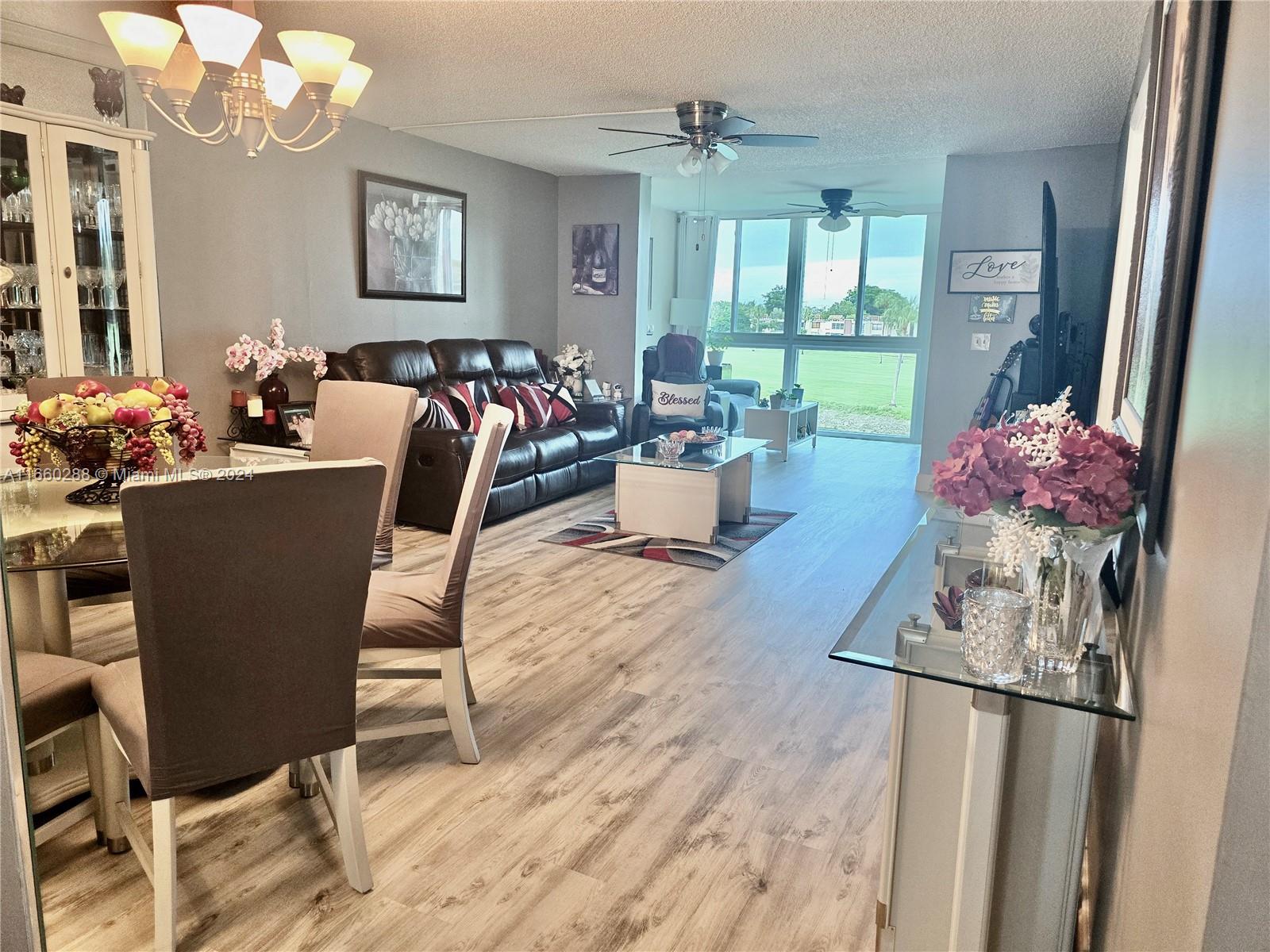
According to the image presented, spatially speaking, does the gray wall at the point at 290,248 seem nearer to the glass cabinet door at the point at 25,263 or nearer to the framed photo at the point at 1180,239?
the glass cabinet door at the point at 25,263

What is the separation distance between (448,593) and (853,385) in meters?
7.77

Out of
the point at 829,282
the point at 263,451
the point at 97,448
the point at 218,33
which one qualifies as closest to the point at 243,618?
the point at 97,448

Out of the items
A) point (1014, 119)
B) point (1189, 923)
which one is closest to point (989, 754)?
point (1189, 923)

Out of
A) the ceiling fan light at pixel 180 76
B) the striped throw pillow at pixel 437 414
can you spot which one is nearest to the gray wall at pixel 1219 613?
the ceiling fan light at pixel 180 76

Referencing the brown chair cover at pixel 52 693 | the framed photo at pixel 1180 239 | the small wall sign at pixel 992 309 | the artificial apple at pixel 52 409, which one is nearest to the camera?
the framed photo at pixel 1180 239

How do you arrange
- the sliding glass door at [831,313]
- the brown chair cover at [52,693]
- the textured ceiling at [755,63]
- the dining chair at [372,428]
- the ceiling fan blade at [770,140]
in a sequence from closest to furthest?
the brown chair cover at [52,693]
the dining chair at [372,428]
the textured ceiling at [755,63]
the ceiling fan blade at [770,140]
the sliding glass door at [831,313]

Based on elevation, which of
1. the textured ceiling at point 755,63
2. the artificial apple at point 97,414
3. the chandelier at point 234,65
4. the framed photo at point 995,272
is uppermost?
the textured ceiling at point 755,63

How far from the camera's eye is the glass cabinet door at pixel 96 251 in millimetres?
3650

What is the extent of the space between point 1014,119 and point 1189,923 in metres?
5.18

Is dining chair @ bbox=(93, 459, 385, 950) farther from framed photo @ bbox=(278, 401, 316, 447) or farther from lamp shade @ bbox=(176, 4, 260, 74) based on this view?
framed photo @ bbox=(278, 401, 316, 447)

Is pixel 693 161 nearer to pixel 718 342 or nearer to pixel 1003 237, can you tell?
pixel 1003 237

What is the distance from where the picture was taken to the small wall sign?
6113mm

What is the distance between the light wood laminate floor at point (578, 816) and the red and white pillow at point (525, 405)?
2.36 meters

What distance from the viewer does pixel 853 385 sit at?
944 centimetres
